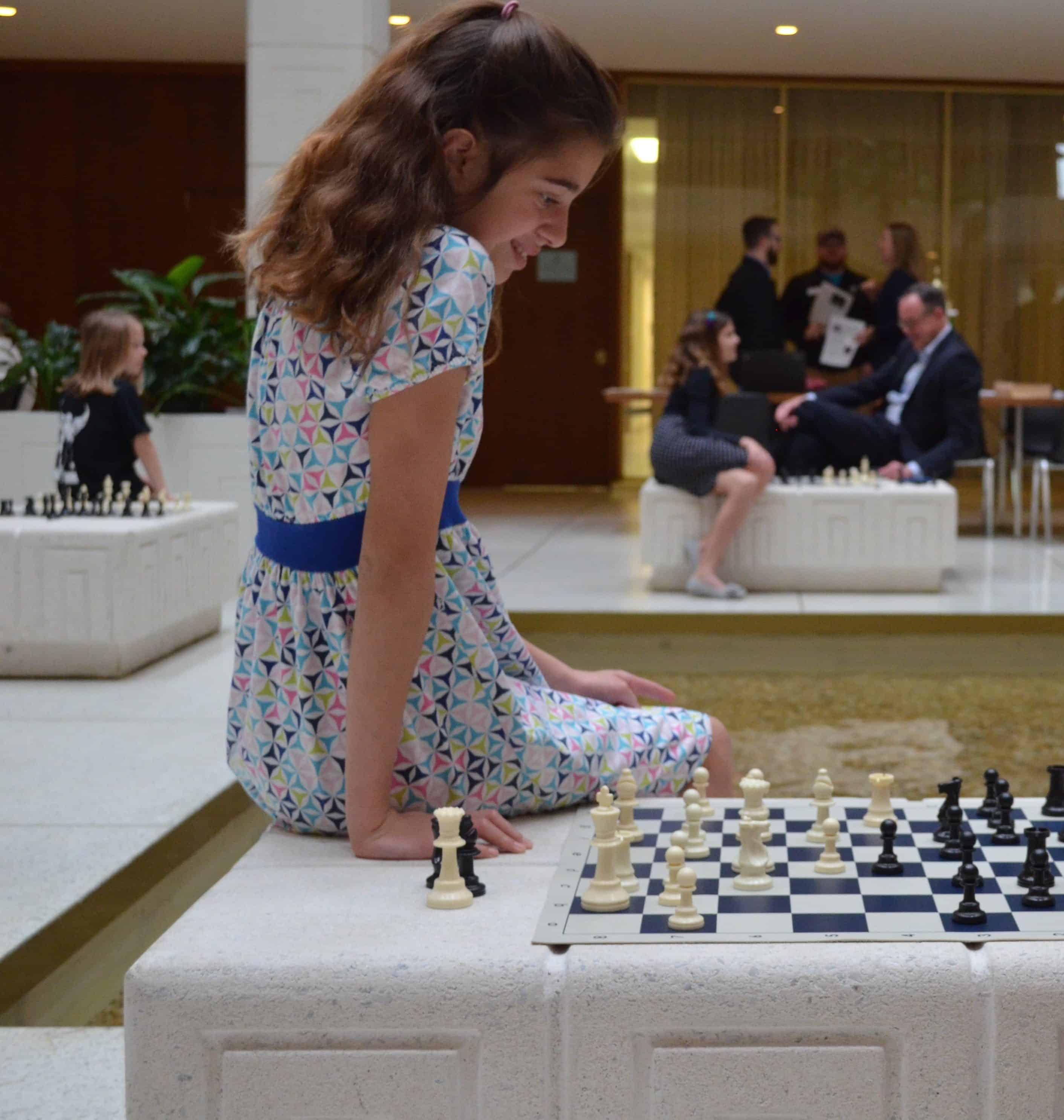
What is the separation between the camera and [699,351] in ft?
22.7

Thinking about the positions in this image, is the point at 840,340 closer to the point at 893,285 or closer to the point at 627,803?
the point at 893,285

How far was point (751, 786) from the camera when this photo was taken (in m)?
1.64

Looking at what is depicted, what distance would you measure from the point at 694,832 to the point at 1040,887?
1.22 ft

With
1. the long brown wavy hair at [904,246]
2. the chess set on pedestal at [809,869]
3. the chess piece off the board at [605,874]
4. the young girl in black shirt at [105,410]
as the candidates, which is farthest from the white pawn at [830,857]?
the long brown wavy hair at [904,246]

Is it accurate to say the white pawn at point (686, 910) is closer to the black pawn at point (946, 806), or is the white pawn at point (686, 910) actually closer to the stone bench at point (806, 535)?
the black pawn at point (946, 806)

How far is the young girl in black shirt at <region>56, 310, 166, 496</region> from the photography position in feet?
20.1

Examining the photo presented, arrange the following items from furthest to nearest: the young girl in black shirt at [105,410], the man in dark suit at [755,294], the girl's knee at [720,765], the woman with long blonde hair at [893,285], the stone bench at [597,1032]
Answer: the man in dark suit at [755,294], the woman with long blonde hair at [893,285], the young girl in black shirt at [105,410], the girl's knee at [720,765], the stone bench at [597,1032]

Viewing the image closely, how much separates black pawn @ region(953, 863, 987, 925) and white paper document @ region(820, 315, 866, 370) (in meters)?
9.67

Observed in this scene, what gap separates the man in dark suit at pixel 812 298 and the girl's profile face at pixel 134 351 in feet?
19.2

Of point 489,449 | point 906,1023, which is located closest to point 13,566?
point 906,1023

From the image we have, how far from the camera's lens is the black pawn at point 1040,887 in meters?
1.47

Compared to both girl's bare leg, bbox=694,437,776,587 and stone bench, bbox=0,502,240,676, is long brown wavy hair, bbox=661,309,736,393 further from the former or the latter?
stone bench, bbox=0,502,240,676

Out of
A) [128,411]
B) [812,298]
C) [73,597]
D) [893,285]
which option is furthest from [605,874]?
[812,298]

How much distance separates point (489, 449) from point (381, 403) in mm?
11363
